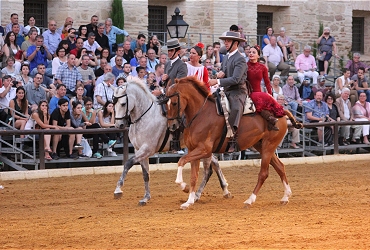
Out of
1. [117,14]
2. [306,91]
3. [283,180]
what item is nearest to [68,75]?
[117,14]

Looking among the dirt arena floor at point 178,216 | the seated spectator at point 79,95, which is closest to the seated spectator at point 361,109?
the dirt arena floor at point 178,216

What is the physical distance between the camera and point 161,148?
12.8m

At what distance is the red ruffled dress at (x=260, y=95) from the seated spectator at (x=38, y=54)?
7775 mm

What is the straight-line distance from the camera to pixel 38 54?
62.8ft

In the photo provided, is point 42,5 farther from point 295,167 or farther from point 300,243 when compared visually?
point 300,243

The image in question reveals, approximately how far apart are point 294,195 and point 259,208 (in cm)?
183

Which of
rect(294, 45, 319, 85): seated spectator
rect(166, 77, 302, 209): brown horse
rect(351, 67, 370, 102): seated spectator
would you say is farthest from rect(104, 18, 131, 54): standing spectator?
rect(166, 77, 302, 209): brown horse

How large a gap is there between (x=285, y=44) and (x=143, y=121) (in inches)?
548

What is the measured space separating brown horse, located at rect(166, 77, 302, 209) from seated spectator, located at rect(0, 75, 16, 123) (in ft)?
20.2

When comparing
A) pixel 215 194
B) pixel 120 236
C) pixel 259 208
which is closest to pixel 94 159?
pixel 215 194

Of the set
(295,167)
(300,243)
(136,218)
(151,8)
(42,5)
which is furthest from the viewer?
(151,8)

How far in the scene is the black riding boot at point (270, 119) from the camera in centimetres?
1228

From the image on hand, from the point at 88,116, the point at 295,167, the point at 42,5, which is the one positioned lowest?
the point at 295,167

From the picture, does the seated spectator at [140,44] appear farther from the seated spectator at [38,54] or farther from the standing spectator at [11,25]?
the seated spectator at [38,54]
